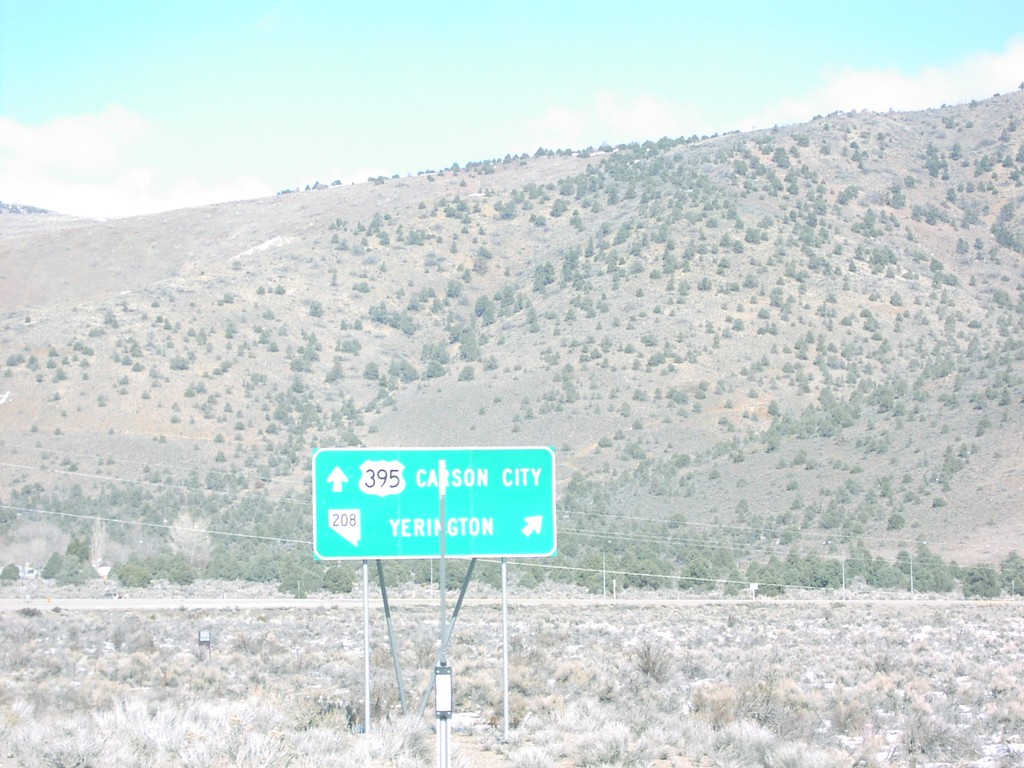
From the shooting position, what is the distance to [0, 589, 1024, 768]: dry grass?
13.4m

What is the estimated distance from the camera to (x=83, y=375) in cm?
8381

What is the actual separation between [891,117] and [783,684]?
115m

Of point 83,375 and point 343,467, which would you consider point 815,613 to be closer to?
point 343,467

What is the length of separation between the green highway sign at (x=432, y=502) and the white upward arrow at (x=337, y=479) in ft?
0.04

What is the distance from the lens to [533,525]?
1570cm

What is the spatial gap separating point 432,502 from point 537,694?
5191mm

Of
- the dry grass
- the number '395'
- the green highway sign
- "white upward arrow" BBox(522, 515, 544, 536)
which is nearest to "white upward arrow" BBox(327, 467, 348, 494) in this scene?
the green highway sign

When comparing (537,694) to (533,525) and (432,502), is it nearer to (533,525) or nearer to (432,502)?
(533,525)

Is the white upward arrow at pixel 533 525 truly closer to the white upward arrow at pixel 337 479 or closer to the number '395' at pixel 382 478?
the number '395' at pixel 382 478

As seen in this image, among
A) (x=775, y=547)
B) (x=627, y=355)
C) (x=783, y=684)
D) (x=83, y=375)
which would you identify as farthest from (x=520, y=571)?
(x=783, y=684)

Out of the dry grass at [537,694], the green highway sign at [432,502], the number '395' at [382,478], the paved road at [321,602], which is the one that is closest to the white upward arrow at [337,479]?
the green highway sign at [432,502]

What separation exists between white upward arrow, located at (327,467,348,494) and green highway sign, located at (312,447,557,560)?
1cm

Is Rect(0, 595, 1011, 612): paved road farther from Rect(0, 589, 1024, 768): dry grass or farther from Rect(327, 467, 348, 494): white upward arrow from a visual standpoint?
Rect(327, 467, 348, 494): white upward arrow

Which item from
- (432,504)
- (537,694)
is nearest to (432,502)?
(432,504)
